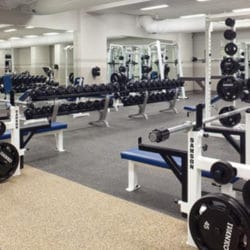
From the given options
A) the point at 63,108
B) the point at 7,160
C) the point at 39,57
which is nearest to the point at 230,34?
the point at 63,108

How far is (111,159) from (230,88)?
1653 millimetres

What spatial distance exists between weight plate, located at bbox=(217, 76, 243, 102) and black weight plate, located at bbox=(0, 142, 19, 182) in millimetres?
2040

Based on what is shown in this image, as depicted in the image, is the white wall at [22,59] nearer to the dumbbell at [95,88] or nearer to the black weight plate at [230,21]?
the dumbbell at [95,88]

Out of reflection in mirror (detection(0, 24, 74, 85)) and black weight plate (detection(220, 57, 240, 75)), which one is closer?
black weight plate (detection(220, 57, 240, 75))

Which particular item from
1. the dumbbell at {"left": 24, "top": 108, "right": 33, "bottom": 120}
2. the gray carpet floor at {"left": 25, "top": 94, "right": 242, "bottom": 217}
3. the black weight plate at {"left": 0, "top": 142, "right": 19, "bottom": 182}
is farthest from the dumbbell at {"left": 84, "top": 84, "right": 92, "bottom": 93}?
the black weight plate at {"left": 0, "top": 142, "right": 19, "bottom": 182}

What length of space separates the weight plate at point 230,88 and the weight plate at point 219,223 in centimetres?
164

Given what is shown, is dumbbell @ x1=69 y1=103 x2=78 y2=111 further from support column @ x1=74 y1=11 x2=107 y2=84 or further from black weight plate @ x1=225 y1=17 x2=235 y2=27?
support column @ x1=74 y1=11 x2=107 y2=84

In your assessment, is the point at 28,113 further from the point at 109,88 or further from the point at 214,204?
the point at 214,204

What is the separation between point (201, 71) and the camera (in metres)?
13.1

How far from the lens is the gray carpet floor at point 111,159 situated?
10.1ft

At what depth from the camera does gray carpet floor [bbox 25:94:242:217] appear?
121 inches

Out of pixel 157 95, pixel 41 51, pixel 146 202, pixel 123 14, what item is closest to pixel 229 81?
pixel 146 202

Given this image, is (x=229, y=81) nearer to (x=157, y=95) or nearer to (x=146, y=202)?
(x=146, y=202)

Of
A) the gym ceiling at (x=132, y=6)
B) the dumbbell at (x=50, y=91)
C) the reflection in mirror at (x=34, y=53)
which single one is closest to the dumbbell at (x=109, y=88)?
the dumbbell at (x=50, y=91)
